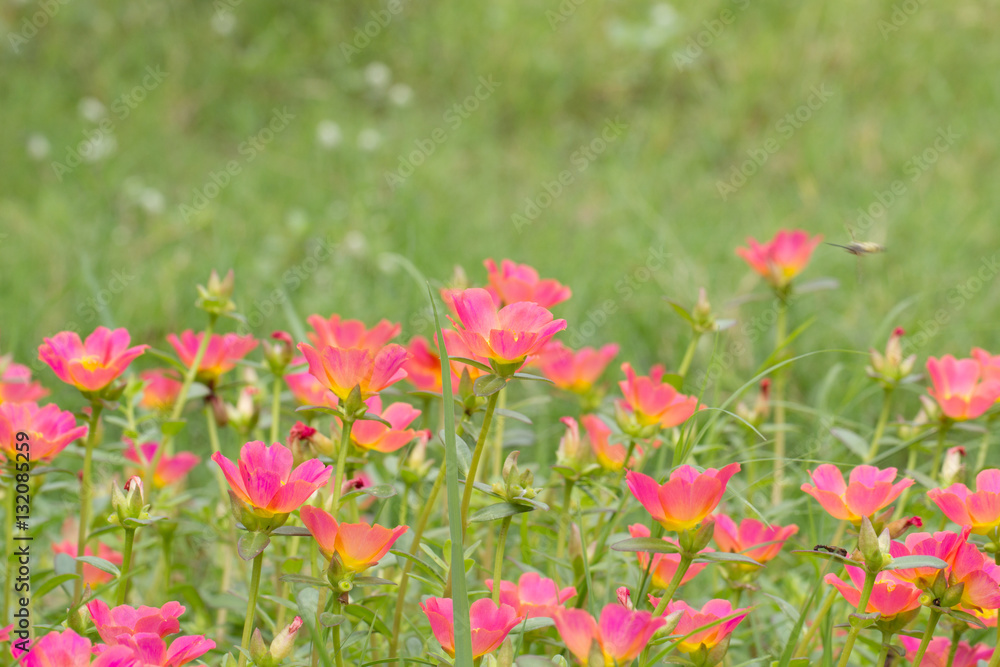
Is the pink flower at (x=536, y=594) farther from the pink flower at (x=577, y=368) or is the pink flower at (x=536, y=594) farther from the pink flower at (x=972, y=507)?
the pink flower at (x=577, y=368)

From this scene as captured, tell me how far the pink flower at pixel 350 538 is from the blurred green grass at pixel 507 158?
136cm

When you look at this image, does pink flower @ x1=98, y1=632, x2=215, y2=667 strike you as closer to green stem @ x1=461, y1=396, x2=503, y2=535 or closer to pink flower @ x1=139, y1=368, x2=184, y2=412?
green stem @ x1=461, y1=396, x2=503, y2=535

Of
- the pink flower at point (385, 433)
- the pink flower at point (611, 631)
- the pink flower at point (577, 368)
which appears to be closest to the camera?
the pink flower at point (611, 631)

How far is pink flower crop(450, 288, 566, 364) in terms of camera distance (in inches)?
34.8

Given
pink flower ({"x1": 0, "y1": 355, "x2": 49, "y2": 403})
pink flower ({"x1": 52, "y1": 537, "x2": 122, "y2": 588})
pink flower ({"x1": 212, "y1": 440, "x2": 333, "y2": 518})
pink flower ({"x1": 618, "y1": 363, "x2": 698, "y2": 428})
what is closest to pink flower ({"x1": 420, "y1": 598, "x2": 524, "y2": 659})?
pink flower ({"x1": 212, "y1": 440, "x2": 333, "y2": 518})

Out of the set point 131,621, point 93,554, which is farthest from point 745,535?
point 93,554

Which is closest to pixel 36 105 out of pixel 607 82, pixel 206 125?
pixel 206 125

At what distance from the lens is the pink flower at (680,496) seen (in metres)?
0.85

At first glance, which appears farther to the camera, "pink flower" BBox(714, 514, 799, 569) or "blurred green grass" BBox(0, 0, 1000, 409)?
"blurred green grass" BBox(0, 0, 1000, 409)

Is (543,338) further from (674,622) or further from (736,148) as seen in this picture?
(736,148)

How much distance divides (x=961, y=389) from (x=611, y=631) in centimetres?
77

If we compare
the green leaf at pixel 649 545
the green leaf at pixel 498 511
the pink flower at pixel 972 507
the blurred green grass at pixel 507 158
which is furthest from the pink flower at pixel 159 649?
the blurred green grass at pixel 507 158

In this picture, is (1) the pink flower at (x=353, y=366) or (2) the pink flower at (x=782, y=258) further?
(2) the pink flower at (x=782, y=258)

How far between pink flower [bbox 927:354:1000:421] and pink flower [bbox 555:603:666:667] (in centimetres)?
66
